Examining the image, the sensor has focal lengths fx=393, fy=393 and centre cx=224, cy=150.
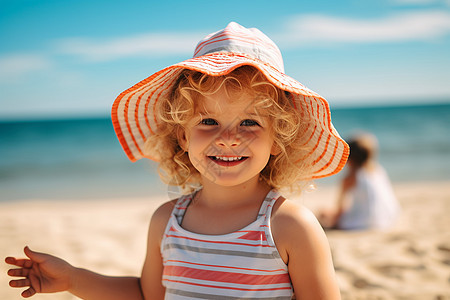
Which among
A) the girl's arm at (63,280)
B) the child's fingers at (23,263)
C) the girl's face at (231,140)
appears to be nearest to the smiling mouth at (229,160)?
the girl's face at (231,140)

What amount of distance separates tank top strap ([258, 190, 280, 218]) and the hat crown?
565 millimetres

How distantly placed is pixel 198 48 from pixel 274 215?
0.86m

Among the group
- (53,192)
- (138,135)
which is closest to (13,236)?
(138,135)

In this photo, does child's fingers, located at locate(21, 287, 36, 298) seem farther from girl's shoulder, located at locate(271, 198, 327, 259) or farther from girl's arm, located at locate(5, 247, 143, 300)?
girl's shoulder, located at locate(271, 198, 327, 259)

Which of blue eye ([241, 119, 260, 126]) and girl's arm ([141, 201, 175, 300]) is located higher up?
blue eye ([241, 119, 260, 126])

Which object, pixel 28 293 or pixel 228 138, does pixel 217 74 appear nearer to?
pixel 228 138

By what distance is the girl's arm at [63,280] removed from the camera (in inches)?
71.1

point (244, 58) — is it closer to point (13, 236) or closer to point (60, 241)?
point (60, 241)

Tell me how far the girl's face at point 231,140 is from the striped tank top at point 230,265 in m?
0.20

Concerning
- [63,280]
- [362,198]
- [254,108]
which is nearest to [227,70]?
[254,108]

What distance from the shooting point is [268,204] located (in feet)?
5.61

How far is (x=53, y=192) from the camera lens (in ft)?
30.3

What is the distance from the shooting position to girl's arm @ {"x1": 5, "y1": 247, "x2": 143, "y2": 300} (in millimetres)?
1805

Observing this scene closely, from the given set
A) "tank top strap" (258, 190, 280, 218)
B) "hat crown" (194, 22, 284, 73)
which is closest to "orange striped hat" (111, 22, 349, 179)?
"hat crown" (194, 22, 284, 73)
